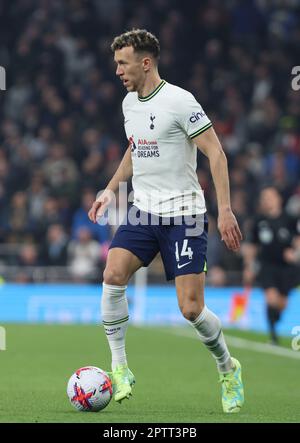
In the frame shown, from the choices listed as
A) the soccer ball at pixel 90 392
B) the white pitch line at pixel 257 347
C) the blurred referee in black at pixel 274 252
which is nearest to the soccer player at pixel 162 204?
the soccer ball at pixel 90 392

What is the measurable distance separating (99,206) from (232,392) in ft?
4.76

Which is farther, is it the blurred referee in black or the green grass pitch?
the blurred referee in black

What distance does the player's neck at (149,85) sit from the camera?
771 centimetres

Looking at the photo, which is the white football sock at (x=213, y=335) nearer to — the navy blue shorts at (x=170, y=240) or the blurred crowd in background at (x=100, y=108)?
the navy blue shorts at (x=170, y=240)

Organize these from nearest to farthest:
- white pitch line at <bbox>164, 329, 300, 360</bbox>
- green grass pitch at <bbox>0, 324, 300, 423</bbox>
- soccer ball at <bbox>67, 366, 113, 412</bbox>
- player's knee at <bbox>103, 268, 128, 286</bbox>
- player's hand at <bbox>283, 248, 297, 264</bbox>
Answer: green grass pitch at <bbox>0, 324, 300, 423</bbox> < soccer ball at <bbox>67, 366, 113, 412</bbox> < player's knee at <bbox>103, 268, 128, 286</bbox> < white pitch line at <bbox>164, 329, 300, 360</bbox> < player's hand at <bbox>283, 248, 297, 264</bbox>

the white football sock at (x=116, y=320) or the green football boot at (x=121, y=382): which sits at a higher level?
the white football sock at (x=116, y=320)

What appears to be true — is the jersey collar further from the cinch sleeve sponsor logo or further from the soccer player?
the cinch sleeve sponsor logo

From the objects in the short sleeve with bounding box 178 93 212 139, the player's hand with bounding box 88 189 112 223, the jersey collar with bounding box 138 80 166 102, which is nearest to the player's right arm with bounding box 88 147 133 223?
the player's hand with bounding box 88 189 112 223

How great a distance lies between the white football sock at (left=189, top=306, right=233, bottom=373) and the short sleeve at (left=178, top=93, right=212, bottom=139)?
1086 millimetres

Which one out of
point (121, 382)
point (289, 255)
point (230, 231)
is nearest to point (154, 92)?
point (230, 231)

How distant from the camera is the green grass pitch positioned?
723 centimetres

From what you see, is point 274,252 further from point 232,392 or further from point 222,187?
point 222,187

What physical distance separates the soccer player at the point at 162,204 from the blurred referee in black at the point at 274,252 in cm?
667
